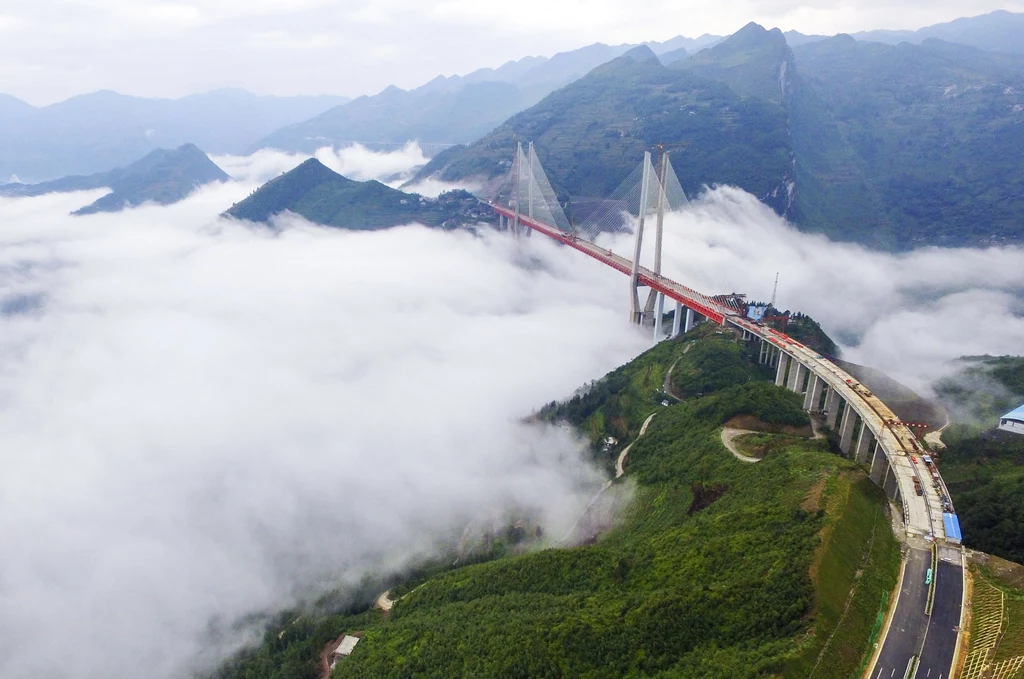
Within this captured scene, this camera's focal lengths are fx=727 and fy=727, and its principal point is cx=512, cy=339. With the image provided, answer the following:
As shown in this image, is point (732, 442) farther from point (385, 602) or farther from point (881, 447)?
point (385, 602)

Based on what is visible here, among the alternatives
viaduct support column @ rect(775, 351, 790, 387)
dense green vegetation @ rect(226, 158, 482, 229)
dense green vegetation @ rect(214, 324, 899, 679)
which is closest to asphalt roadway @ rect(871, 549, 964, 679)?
A: dense green vegetation @ rect(214, 324, 899, 679)

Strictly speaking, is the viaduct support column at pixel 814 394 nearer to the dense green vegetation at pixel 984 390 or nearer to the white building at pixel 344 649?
the dense green vegetation at pixel 984 390

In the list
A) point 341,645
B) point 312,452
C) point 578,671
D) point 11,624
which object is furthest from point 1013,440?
point 11,624

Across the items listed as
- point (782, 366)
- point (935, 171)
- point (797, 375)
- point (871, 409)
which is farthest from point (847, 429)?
point (935, 171)

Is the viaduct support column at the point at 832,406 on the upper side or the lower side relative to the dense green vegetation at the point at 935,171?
lower

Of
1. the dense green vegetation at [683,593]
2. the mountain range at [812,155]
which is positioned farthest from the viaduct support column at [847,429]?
the mountain range at [812,155]

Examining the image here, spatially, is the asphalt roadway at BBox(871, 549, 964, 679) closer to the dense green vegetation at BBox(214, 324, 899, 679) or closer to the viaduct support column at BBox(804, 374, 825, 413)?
the dense green vegetation at BBox(214, 324, 899, 679)
